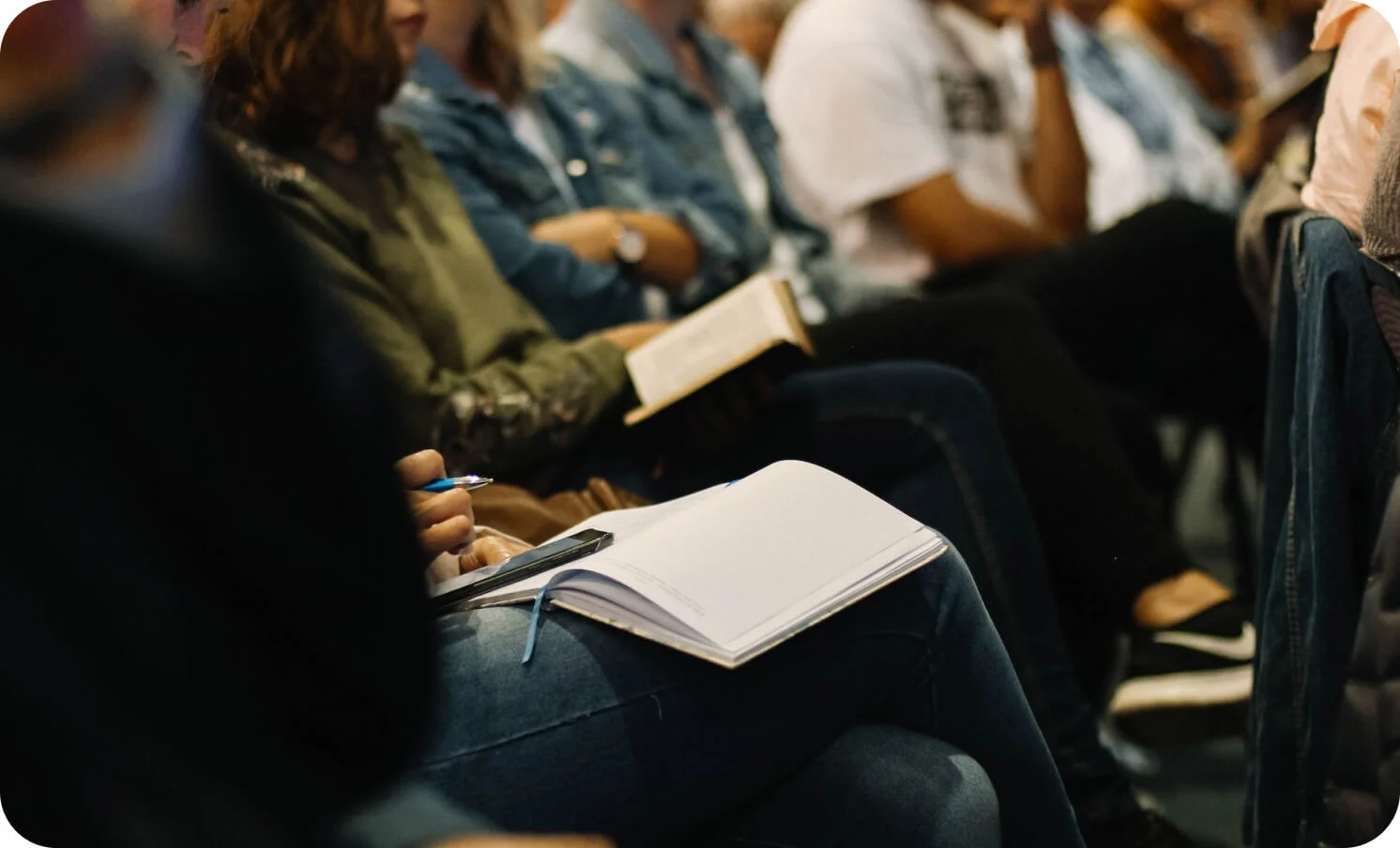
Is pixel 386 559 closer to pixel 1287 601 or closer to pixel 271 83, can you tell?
pixel 271 83

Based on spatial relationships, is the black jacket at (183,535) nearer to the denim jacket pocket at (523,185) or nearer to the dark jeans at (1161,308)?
the denim jacket pocket at (523,185)

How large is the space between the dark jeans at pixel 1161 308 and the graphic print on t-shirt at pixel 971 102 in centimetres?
27

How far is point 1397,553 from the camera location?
110 cm

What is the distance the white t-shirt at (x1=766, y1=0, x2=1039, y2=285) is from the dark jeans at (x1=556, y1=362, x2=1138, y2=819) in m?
0.74

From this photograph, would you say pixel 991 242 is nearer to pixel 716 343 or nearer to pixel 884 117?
pixel 884 117

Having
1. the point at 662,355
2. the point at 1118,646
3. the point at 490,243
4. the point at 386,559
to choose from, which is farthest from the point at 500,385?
the point at 1118,646

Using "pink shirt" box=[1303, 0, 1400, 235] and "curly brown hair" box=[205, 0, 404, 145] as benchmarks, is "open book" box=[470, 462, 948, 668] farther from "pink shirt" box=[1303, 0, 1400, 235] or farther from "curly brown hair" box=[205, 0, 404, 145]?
"pink shirt" box=[1303, 0, 1400, 235]

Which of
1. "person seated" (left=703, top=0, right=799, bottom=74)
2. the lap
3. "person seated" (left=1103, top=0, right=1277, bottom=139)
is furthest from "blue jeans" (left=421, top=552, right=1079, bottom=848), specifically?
"person seated" (left=1103, top=0, right=1277, bottom=139)

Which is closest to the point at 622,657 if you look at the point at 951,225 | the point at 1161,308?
the point at 951,225

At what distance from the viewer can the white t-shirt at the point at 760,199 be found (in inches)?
80.5

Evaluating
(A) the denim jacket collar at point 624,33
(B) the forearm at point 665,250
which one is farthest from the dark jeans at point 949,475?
(A) the denim jacket collar at point 624,33

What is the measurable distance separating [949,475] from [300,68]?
634 mm

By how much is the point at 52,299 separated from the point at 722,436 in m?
0.74

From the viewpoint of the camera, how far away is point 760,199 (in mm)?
2111
